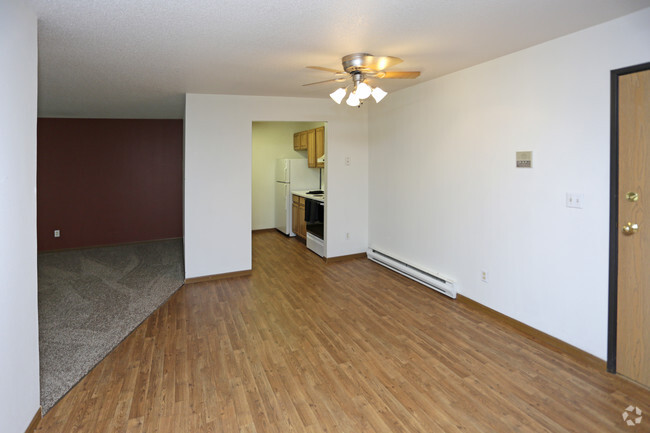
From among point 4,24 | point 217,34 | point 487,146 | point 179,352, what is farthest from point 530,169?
point 4,24

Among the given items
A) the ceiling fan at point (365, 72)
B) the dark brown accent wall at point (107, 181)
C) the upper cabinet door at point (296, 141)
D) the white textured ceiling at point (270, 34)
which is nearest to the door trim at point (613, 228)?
the white textured ceiling at point (270, 34)

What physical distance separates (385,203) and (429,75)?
6.26ft

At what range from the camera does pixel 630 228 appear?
2.50 m

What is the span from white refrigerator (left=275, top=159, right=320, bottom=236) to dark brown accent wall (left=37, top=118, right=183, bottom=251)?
6.42 feet

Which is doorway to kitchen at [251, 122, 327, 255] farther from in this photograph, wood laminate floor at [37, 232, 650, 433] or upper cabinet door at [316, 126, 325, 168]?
wood laminate floor at [37, 232, 650, 433]

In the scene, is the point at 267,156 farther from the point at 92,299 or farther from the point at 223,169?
the point at 92,299

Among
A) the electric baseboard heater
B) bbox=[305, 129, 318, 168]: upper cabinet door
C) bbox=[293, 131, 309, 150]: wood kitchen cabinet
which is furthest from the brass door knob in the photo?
bbox=[293, 131, 309, 150]: wood kitchen cabinet

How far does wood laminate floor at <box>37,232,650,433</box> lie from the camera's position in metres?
2.18

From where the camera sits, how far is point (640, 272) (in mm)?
2453

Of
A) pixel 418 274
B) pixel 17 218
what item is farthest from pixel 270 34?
pixel 418 274

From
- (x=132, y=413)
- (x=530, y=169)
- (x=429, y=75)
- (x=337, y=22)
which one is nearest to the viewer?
(x=132, y=413)

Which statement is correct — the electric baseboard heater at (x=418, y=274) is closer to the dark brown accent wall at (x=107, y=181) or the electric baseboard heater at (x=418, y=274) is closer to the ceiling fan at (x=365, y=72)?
the ceiling fan at (x=365, y=72)

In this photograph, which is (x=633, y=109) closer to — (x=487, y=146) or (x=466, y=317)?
(x=487, y=146)

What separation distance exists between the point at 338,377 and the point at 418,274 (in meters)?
2.26
